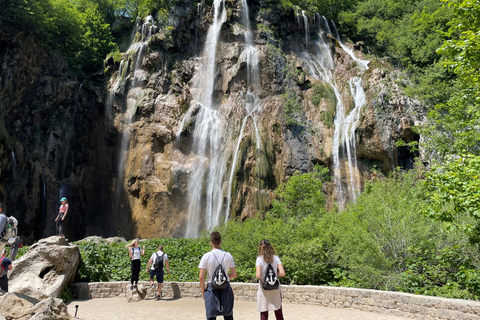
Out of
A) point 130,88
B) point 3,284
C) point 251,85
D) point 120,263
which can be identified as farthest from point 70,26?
point 3,284

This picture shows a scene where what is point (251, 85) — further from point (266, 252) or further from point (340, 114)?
point (266, 252)

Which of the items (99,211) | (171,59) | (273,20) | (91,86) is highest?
(273,20)

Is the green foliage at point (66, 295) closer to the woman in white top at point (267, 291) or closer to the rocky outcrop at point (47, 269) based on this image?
the rocky outcrop at point (47, 269)

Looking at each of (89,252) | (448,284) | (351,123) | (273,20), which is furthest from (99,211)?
(448,284)

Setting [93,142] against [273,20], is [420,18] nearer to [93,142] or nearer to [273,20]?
[273,20]

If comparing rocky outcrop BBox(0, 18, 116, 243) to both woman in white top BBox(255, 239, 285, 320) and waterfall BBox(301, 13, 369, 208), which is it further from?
woman in white top BBox(255, 239, 285, 320)

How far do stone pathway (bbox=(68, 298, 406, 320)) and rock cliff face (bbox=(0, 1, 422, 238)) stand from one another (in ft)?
45.3

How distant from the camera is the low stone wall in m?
6.98

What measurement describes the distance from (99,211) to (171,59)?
44.0ft

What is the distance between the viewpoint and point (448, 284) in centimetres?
859

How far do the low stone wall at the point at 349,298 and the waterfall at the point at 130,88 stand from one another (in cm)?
1579

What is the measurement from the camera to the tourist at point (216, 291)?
484cm

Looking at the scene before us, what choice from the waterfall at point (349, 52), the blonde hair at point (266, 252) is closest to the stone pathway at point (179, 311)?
the blonde hair at point (266, 252)

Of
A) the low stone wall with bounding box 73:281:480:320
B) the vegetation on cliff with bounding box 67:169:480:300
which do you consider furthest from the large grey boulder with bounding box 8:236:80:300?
the vegetation on cliff with bounding box 67:169:480:300
